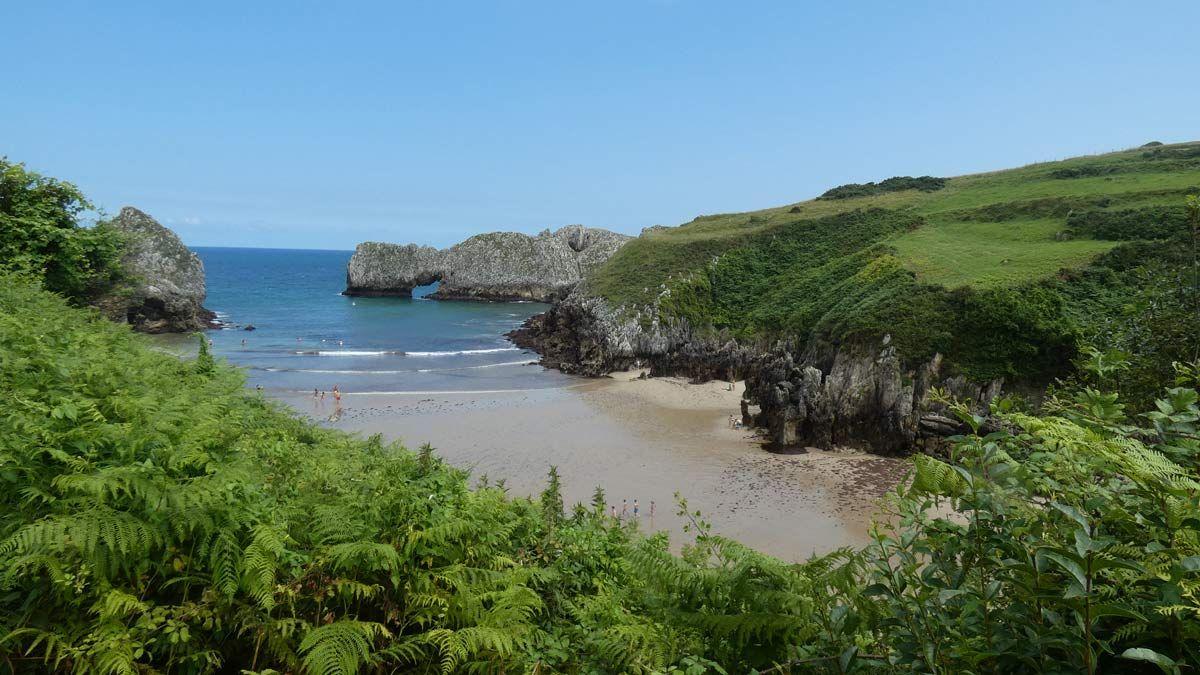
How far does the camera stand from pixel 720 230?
66.6 metres

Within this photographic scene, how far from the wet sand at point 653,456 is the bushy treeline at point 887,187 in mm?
48089

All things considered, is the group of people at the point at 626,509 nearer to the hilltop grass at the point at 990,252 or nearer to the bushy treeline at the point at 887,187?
the hilltop grass at the point at 990,252

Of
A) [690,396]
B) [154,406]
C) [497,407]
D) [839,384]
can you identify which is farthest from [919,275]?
[154,406]

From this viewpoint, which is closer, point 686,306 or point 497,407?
point 497,407

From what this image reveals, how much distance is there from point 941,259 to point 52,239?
42981 mm

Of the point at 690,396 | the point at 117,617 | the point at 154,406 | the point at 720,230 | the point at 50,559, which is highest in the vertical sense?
the point at 720,230

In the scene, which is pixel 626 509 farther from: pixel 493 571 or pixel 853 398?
pixel 493 571

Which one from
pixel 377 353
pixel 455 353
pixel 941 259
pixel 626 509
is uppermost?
pixel 941 259

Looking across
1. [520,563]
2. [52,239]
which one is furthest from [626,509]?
[52,239]

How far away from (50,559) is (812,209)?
71.8 m

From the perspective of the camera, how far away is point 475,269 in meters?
95.9

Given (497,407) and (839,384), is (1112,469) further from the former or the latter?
(497,407)

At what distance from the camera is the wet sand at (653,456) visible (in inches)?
735

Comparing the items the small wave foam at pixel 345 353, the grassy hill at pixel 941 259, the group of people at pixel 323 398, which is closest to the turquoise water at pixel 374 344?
the small wave foam at pixel 345 353
